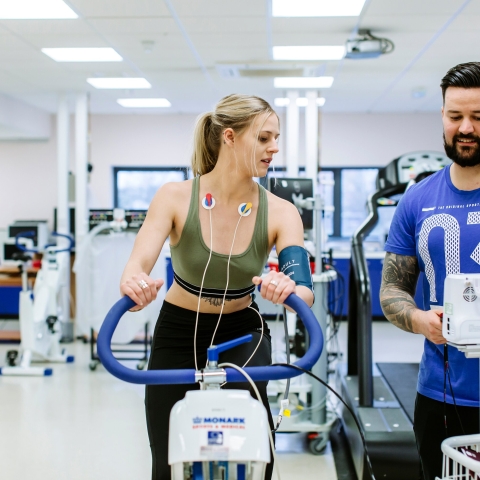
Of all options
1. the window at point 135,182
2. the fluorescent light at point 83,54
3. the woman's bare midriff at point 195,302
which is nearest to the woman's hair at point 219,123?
the woman's bare midriff at point 195,302

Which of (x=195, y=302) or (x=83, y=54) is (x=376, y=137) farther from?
(x=195, y=302)

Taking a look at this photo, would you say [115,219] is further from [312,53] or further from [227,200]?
[227,200]

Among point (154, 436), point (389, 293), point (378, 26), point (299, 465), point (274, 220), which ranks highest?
point (378, 26)

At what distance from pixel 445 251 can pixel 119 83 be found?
545 centimetres

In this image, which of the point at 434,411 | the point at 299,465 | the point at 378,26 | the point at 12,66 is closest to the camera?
the point at 434,411

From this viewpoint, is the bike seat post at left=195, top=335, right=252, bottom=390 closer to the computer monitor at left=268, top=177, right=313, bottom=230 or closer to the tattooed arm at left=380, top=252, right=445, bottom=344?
the tattooed arm at left=380, top=252, right=445, bottom=344

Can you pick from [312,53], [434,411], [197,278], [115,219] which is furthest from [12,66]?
[434,411]

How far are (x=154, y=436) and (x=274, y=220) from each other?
2.21 ft

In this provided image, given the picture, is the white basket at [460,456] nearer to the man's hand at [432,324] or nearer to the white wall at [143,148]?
the man's hand at [432,324]

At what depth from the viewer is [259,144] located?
1662 millimetres

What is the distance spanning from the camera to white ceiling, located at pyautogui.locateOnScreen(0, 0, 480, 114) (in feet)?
13.1

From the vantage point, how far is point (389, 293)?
168cm

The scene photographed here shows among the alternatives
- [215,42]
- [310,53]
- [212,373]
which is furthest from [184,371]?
[310,53]

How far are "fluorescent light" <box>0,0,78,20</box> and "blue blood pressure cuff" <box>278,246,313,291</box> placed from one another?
3.02 meters
